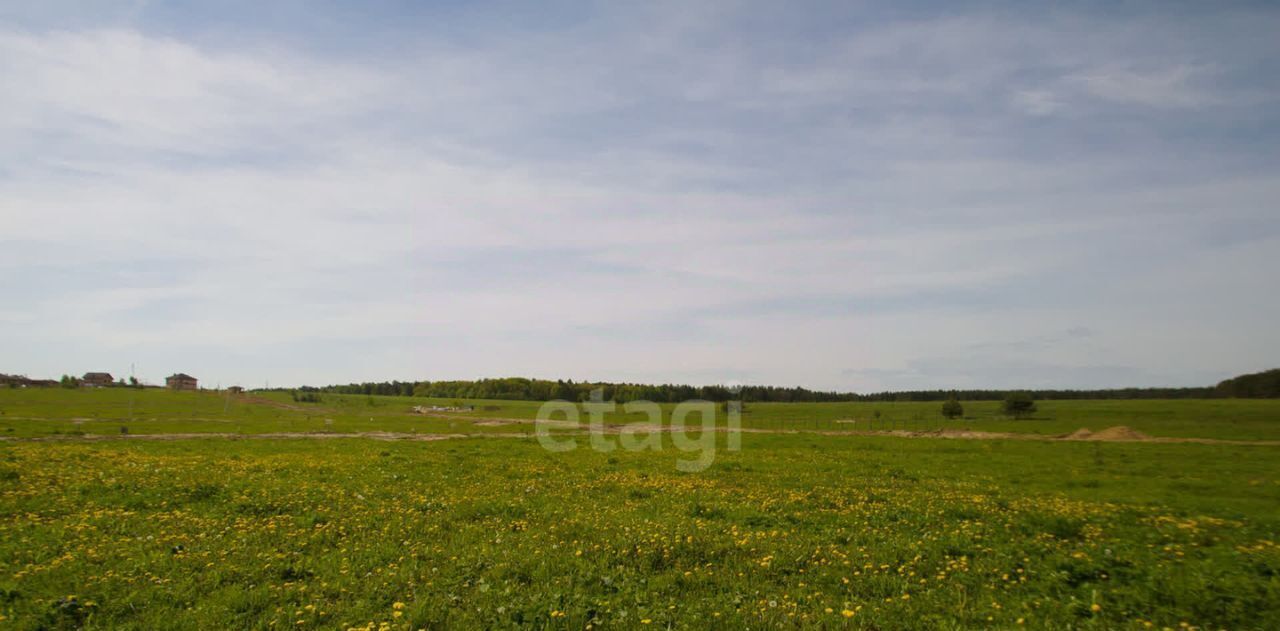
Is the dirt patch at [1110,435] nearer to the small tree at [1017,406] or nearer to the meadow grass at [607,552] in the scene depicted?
the small tree at [1017,406]

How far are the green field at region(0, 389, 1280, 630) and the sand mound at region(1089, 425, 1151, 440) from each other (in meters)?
51.7

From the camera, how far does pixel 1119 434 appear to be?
72.4 m

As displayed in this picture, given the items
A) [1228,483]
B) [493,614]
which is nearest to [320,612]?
[493,614]

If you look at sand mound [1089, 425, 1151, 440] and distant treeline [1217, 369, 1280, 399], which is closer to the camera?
sand mound [1089, 425, 1151, 440]

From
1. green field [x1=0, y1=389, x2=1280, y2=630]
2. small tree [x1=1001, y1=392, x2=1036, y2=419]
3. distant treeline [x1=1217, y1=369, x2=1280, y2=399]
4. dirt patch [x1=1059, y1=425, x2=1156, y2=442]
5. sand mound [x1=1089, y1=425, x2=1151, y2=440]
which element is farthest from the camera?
distant treeline [x1=1217, y1=369, x2=1280, y2=399]

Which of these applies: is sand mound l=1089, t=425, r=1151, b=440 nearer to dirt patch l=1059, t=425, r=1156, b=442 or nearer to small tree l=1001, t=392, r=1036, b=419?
dirt patch l=1059, t=425, r=1156, b=442

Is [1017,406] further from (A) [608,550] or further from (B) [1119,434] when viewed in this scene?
(A) [608,550]

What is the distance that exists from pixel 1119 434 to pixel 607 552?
85314 mm

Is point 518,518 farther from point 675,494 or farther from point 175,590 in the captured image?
point 175,590

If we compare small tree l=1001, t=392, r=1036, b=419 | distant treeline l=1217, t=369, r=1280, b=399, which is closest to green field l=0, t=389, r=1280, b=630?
small tree l=1001, t=392, r=1036, b=419

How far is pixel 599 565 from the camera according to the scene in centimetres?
1183

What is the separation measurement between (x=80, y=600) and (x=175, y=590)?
126cm

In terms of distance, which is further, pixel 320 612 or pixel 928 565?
pixel 928 565

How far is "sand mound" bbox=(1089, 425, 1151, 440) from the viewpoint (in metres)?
69.7
